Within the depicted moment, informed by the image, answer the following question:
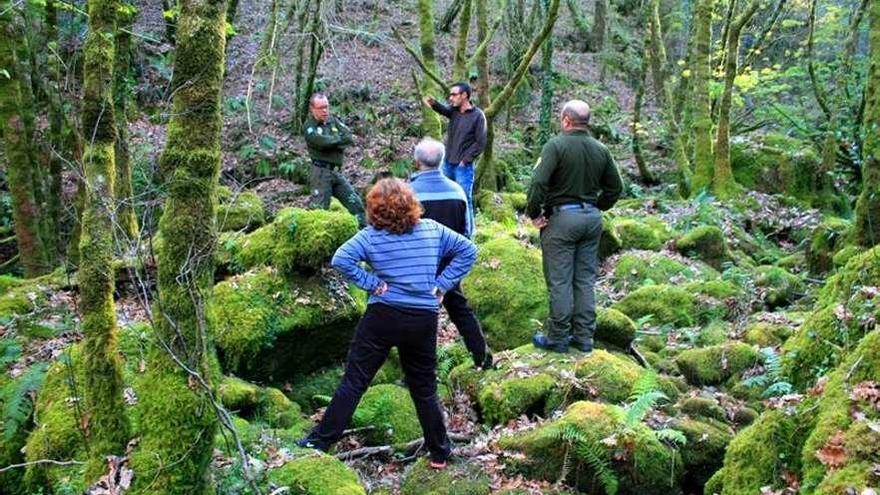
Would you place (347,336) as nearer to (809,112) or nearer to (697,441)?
(697,441)

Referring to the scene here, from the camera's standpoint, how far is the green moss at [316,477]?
5016 millimetres

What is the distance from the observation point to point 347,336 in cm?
795

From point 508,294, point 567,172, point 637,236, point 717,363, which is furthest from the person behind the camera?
point 637,236

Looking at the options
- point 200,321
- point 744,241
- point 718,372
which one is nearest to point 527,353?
point 718,372

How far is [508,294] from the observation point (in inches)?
350

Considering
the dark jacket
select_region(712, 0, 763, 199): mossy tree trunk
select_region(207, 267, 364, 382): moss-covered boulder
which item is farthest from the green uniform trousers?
select_region(712, 0, 763, 199): mossy tree trunk

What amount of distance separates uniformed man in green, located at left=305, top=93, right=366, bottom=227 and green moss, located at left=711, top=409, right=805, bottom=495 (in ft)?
24.5

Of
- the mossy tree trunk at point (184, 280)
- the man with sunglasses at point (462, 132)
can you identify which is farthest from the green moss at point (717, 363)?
the mossy tree trunk at point (184, 280)

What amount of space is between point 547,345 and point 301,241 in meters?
2.84

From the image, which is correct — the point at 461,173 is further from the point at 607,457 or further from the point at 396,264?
the point at 607,457

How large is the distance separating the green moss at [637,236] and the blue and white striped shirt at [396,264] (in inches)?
343

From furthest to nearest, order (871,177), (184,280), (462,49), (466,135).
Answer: (462,49), (466,135), (871,177), (184,280)

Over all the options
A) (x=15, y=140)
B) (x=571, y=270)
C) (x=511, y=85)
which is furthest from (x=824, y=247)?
(x=15, y=140)

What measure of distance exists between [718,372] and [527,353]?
1.98 meters
